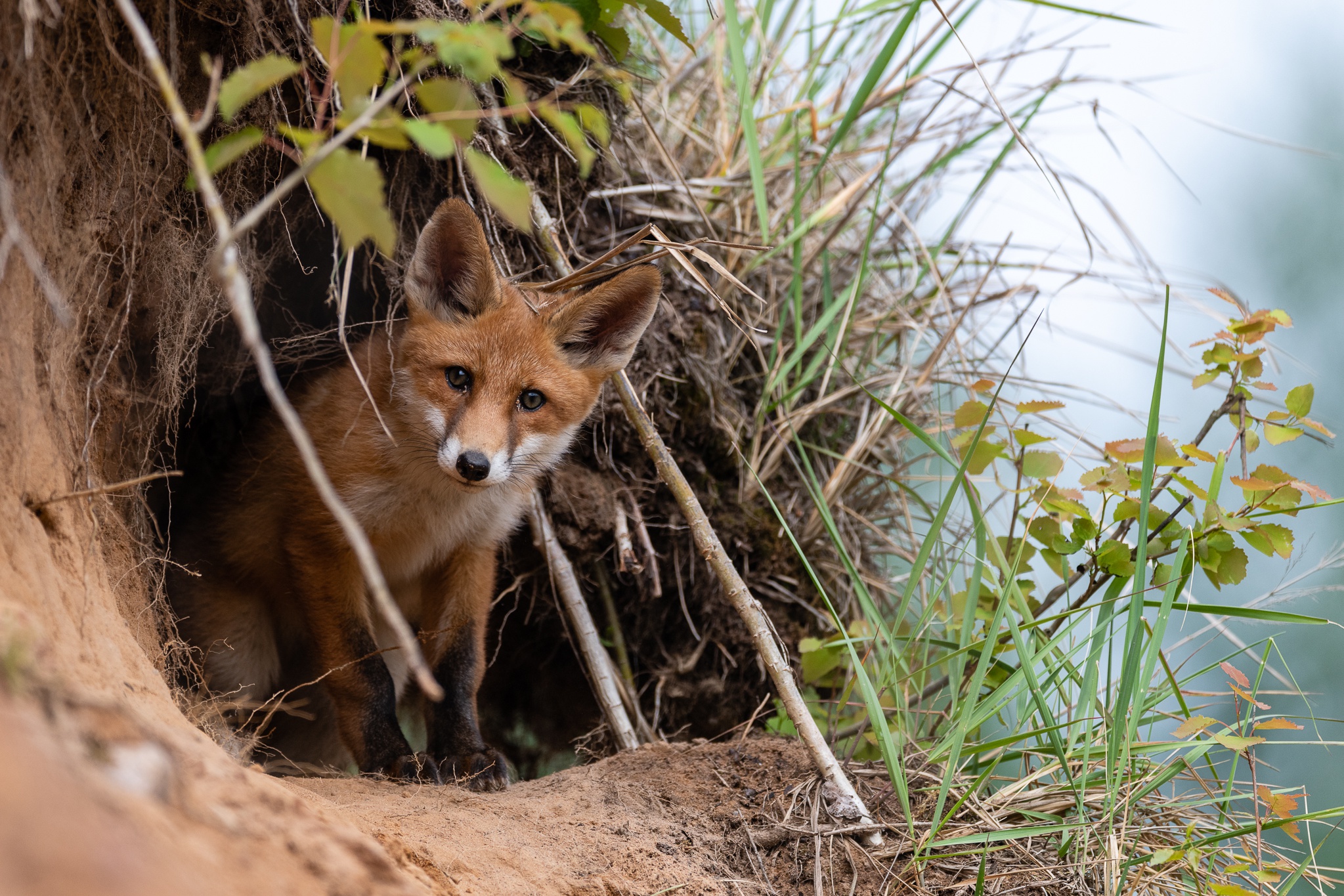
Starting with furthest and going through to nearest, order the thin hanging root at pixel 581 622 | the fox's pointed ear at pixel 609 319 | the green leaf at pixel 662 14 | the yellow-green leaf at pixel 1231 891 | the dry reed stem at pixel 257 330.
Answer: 1. the thin hanging root at pixel 581 622
2. the fox's pointed ear at pixel 609 319
3. the green leaf at pixel 662 14
4. the yellow-green leaf at pixel 1231 891
5. the dry reed stem at pixel 257 330

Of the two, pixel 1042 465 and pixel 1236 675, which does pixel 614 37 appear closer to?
pixel 1042 465

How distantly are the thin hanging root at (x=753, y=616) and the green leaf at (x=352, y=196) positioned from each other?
4.26 feet

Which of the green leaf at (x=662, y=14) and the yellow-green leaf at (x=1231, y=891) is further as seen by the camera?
the green leaf at (x=662, y=14)

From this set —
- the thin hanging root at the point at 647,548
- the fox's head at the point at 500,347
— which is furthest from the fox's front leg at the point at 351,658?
the thin hanging root at the point at 647,548

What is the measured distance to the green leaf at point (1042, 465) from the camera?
7.63ft

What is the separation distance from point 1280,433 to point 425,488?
7.36ft

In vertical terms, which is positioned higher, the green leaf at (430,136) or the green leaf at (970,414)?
the green leaf at (430,136)

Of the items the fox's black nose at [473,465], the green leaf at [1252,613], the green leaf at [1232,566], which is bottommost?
the green leaf at [1252,613]

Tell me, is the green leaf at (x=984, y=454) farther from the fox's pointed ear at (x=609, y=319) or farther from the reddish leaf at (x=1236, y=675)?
the fox's pointed ear at (x=609, y=319)

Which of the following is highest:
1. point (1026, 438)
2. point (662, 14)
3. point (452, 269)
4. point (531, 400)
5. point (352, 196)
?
point (662, 14)

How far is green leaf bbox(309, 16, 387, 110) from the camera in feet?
3.38

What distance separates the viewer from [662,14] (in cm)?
228

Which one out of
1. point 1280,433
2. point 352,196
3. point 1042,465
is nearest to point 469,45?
point 352,196

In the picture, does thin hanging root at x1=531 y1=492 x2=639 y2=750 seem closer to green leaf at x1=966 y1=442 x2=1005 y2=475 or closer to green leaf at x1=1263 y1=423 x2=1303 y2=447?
green leaf at x1=966 y1=442 x2=1005 y2=475
